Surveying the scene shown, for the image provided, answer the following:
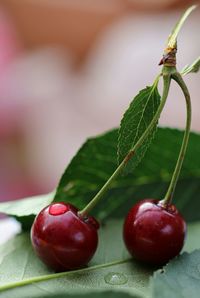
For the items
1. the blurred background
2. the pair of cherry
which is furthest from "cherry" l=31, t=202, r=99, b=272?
the blurred background

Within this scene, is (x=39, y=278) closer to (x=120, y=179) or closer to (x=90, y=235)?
(x=90, y=235)

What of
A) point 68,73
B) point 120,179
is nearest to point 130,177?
point 120,179

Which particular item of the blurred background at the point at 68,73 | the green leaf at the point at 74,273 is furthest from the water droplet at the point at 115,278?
the blurred background at the point at 68,73

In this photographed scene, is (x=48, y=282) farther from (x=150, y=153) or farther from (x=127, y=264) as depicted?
(x=150, y=153)

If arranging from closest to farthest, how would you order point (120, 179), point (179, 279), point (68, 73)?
point (179, 279)
point (120, 179)
point (68, 73)

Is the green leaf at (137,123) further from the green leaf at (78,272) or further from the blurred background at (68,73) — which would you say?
the blurred background at (68,73)

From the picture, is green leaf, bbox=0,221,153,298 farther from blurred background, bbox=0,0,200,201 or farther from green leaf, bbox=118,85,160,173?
blurred background, bbox=0,0,200,201

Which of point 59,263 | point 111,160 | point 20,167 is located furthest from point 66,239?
point 20,167
